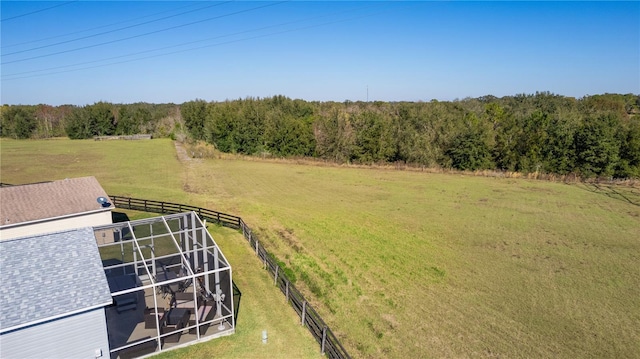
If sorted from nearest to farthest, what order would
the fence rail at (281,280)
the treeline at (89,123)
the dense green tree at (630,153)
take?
the fence rail at (281,280), the dense green tree at (630,153), the treeline at (89,123)

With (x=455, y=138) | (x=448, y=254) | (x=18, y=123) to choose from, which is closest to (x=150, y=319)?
(x=448, y=254)

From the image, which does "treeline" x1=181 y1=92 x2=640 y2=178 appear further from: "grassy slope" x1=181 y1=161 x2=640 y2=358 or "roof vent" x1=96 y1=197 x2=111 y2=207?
"roof vent" x1=96 y1=197 x2=111 y2=207

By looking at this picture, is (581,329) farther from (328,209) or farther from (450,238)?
(328,209)

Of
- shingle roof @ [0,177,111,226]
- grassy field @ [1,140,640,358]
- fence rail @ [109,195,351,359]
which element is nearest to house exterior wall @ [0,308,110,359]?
grassy field @ [1,140,640,358]

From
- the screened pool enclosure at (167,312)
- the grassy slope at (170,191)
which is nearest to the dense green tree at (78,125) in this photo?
the grassy slope at (170,191)

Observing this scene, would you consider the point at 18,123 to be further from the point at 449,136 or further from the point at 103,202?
the point at 449,136

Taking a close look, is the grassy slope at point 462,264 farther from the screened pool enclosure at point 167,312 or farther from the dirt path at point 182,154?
the dirt path at point 182,154
